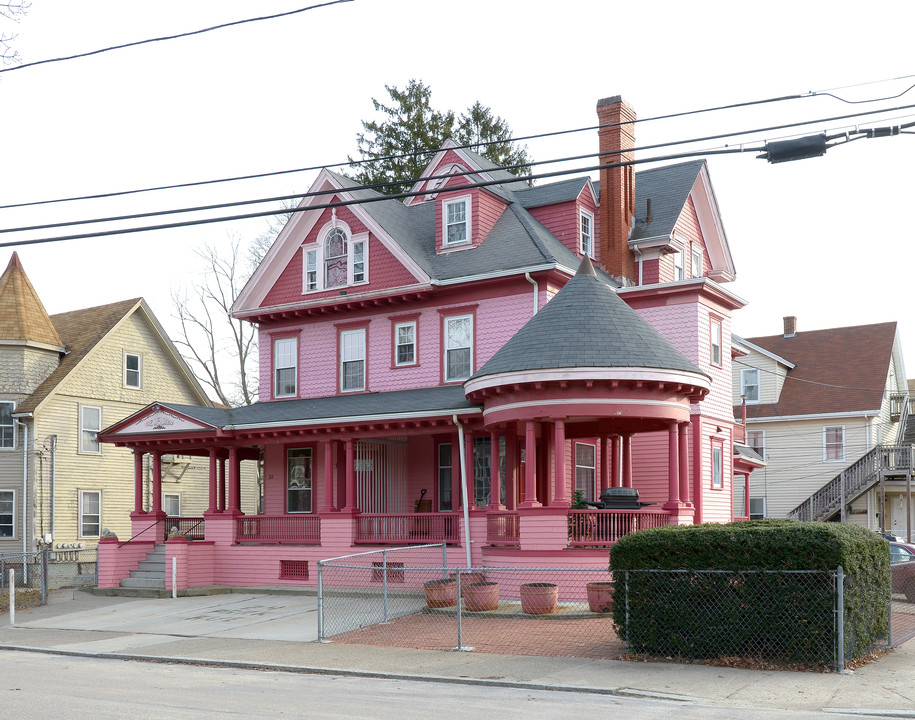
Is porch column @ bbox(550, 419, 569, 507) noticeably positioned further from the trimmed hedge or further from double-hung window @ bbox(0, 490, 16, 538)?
double-hung window @ bbox(0, 490, 16, 538)

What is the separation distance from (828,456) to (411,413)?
83.3ft

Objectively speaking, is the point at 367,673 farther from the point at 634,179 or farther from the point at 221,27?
the point at 634,179

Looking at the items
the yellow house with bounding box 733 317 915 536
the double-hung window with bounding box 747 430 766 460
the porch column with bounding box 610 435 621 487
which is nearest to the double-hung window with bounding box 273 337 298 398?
the porch column with bounding box 610 435 621 487

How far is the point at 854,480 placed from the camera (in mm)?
36938

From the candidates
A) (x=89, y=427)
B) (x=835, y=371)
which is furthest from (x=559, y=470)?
(x=835, y=371)

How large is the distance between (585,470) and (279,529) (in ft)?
26.5

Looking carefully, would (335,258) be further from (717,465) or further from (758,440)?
Result: (758,440)

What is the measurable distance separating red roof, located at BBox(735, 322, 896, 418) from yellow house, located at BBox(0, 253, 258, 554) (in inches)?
1000

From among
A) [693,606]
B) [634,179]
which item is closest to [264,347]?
[634,179]

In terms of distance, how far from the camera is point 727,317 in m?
26.5

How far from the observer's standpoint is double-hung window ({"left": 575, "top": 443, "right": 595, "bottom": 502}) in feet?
82.1

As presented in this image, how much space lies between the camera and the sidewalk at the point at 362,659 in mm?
10844

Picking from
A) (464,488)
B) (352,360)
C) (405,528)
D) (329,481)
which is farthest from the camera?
(352,360)

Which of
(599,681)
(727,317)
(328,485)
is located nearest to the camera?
(599,681)
